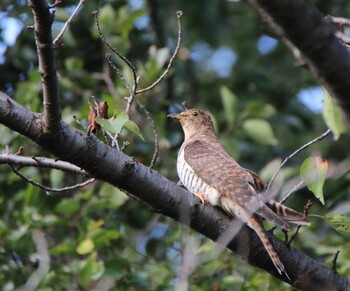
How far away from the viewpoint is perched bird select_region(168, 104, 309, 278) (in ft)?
13.5

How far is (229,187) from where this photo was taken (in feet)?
15.9

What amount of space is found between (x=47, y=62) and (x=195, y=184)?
2385 millimetres

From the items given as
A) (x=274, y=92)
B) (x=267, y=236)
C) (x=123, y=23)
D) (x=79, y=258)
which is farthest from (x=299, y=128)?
(x=267, y=236)

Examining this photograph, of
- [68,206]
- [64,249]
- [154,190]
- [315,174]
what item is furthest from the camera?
[68,206]

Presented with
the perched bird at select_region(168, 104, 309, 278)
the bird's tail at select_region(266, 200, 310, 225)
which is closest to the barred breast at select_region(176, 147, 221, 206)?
the perched bird at select_region(168, 104, 309, 278)

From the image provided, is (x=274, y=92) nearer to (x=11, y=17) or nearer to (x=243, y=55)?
(x=243, y=55)

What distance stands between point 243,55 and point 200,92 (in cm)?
149

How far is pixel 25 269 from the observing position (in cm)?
563

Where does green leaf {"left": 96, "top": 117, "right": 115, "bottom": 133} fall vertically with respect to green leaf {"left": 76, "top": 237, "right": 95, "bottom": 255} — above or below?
below

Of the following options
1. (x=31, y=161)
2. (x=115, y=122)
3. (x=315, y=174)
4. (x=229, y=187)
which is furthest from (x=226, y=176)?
(x=115, y=122)

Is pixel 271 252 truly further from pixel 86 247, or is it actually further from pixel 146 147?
pixel 146 147

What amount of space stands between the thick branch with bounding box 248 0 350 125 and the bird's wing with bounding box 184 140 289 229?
2.06m

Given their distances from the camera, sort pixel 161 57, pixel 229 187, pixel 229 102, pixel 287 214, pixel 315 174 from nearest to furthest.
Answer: pixel 315 174 < pixel 287 214 < pixel 229 187 < pixel 161 57 < pixel 229 102

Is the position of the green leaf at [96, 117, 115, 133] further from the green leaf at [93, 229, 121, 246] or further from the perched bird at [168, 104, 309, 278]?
the green leaf at [93, 229, 121, 246]
